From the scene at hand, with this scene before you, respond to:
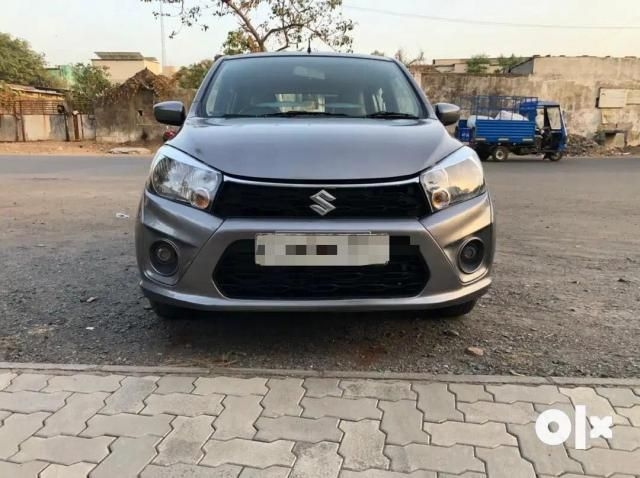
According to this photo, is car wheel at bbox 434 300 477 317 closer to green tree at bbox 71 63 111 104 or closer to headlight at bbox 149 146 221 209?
headlight at bbox 149 146 221 209

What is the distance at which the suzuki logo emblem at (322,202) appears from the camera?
2.57m

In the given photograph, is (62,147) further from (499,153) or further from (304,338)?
(304,338)

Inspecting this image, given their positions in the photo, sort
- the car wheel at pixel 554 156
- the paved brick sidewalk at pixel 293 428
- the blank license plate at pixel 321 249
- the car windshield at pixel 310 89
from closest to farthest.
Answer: the paved brick sidewalk at pixel 293 428
the blank license plate at pixel 321 249
the car windshield at pixel 310 89
the car wheel at pixel 554 156

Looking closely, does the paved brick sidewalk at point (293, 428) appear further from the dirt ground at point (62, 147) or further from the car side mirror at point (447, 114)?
the dirt ground at point (62, 147)

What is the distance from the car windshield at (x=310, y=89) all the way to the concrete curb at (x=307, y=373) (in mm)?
1631

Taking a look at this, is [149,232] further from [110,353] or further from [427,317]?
[427,317]

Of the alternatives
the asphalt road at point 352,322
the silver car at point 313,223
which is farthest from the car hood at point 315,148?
the asphalt road at point 352,322

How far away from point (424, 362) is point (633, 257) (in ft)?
10.4

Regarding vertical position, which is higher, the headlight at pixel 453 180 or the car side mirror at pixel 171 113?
the car side mirror at pixel 171 113

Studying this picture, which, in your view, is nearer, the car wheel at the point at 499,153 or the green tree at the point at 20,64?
the car wheel at the point at 499,153

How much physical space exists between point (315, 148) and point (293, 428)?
1.31 m

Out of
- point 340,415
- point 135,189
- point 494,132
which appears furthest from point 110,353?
point 494,132

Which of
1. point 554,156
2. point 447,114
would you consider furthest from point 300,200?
point 554,156

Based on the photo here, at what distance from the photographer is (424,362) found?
2908 mm
